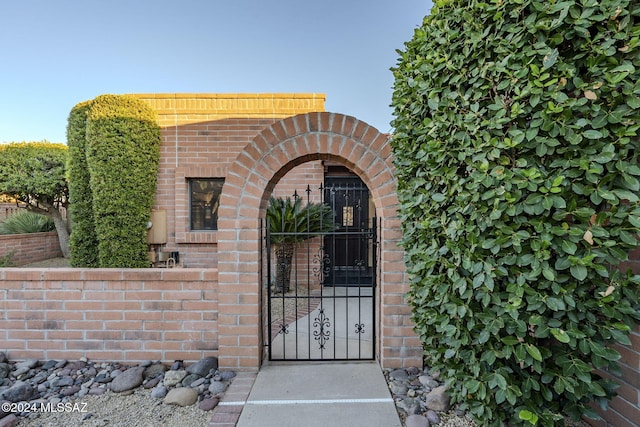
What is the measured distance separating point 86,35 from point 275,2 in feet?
13.0

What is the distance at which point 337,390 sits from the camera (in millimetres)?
2525

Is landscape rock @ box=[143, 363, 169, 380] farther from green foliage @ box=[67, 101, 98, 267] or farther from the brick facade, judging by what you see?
green foliage @ box=[67, 101, 98, 267]

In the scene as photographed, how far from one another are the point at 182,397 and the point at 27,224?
8.83 metres

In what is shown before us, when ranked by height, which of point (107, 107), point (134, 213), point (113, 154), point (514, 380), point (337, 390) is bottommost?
point (337, 390)

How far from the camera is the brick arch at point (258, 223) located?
9.32ft

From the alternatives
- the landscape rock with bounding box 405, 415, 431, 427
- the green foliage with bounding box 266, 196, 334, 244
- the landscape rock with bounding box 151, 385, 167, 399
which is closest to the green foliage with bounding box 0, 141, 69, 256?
the green foliage with bounding box 266, 196, 334, 244

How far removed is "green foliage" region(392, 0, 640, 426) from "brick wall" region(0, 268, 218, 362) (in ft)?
7.88

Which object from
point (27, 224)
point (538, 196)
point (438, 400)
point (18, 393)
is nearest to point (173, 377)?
point (18, 393)

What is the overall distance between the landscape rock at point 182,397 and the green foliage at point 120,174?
12.6 feet

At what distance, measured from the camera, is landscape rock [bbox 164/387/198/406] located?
2.41 meters

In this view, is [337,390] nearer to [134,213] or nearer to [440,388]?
[440,388]

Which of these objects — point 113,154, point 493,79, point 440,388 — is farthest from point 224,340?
point 113,154

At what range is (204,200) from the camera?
6.03 metres

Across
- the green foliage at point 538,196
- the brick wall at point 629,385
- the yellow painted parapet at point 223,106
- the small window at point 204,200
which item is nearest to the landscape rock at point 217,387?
the green foliage at point 538,196
